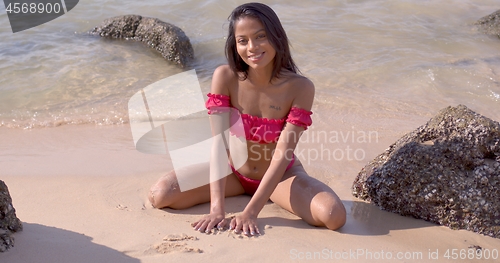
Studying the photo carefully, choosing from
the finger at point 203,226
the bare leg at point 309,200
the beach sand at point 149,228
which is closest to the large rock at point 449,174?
the beach sand at point 149,228

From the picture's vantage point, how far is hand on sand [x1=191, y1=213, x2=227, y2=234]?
281 centimetres

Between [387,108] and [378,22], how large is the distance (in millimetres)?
3444

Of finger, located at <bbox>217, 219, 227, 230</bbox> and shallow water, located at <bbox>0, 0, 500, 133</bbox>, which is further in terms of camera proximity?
shallow water, located at <bbox>0, 0, 500, 133</bbox>

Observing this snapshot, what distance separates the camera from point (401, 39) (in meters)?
7.88

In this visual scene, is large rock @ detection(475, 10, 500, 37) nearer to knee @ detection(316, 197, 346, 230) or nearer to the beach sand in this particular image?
the beach sand

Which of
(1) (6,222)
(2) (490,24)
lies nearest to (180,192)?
(1) (6,222)

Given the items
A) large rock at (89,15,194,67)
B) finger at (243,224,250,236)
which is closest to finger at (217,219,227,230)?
finger at (243,224,250,236)

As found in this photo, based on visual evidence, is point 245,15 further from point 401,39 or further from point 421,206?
point 401,39

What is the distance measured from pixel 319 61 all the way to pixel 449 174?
164 inches

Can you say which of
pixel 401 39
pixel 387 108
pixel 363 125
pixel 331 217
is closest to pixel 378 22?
pixel 401 39

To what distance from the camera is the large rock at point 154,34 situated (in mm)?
7113

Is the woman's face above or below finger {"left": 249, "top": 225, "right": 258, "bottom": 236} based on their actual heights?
above

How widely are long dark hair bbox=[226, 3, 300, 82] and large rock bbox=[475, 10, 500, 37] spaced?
6.49 meters

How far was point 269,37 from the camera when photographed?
119 inches
